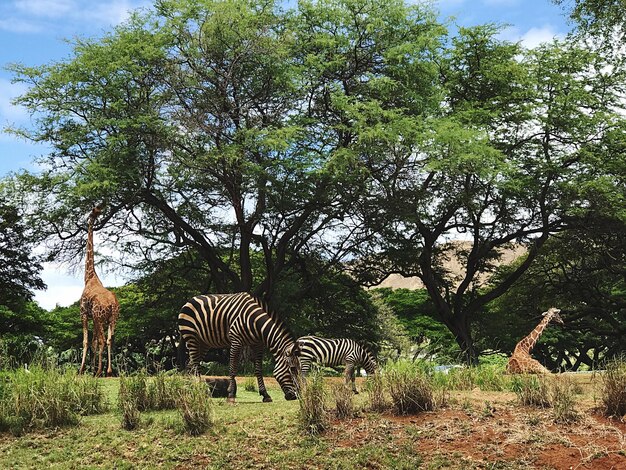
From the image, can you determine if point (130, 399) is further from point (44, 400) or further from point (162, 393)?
point (44, 400)

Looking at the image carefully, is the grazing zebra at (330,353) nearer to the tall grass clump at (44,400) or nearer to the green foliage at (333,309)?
the tall grass clump at (44,400)

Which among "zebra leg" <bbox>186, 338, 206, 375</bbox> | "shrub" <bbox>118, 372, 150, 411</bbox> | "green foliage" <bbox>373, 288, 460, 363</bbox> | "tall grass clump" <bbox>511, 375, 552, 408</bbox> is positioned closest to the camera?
"tall grass clump" <bbox>511, 375, 552, 408</bbox>

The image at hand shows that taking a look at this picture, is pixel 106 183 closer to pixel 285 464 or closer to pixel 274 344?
pixel 274 344

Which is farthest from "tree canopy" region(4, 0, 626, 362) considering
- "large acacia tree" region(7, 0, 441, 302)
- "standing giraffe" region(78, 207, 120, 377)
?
"standing giraffe" region(78, 207, 120, 377)

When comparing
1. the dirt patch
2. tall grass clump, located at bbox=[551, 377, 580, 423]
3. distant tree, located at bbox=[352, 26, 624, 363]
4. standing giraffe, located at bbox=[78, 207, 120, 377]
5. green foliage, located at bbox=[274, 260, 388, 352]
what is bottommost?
the dirt patch

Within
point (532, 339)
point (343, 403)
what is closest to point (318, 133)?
point (532, 339)

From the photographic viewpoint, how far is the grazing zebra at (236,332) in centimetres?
1277

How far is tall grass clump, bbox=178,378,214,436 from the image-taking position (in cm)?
1003

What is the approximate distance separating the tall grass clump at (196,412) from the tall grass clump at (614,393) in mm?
5249

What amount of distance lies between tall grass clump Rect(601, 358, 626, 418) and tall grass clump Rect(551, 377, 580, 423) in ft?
1.32

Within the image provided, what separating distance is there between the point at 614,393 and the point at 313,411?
3868 mm

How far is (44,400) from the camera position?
1094 cm

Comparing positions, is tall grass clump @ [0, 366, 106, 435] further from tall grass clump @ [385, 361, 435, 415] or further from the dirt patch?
tall grass clump @ [385, 361, 435, 415]

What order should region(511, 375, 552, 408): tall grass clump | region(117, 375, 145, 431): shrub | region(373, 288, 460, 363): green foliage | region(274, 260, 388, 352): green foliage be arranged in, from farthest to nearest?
region(373, 288, 460, 363): green foliage
region(274, 260, 388, 352): green foliage
region(117, 375, 145, 431): shrub
region(511, 375, 552, 408): tall grass clump
